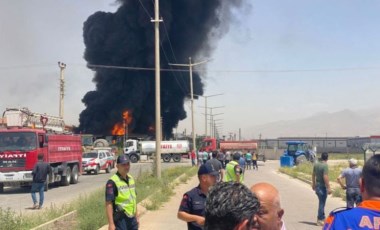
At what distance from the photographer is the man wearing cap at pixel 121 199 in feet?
19.5

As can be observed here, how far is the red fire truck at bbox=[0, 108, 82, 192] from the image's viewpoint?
19.6m

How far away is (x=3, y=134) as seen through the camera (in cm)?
1962

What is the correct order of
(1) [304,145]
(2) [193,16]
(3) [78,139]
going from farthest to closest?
(2) [193,16] → (1) [304,145] → (3) [78,139]

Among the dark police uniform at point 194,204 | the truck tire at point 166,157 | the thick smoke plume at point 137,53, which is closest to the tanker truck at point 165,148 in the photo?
the truck tire at point 166,157

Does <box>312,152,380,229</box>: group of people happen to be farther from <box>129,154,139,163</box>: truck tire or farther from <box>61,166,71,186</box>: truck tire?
<box>129,154,139,163</box>: truck tire

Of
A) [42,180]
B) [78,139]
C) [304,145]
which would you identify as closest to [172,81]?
[304,145]

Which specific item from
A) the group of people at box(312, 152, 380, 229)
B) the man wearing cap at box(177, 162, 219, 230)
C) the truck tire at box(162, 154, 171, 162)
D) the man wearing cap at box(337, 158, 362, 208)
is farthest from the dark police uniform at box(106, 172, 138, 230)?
the truck tire at box(162, 154, 171, 162)

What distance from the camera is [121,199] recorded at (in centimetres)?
600

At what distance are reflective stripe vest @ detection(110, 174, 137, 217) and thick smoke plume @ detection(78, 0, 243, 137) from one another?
56734 millimetres

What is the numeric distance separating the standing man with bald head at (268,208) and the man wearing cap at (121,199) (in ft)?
11.0

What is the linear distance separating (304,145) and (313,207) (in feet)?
112

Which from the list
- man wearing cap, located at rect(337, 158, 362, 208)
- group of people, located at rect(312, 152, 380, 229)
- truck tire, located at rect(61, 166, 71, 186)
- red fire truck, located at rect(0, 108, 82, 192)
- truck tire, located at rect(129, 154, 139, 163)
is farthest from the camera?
truck tire, located at rect(129, 154, 139, 163)

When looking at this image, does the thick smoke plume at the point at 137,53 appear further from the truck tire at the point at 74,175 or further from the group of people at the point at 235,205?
the group of people at the point at 235,205

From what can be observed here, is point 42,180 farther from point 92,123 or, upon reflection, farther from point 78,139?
point 92,123
